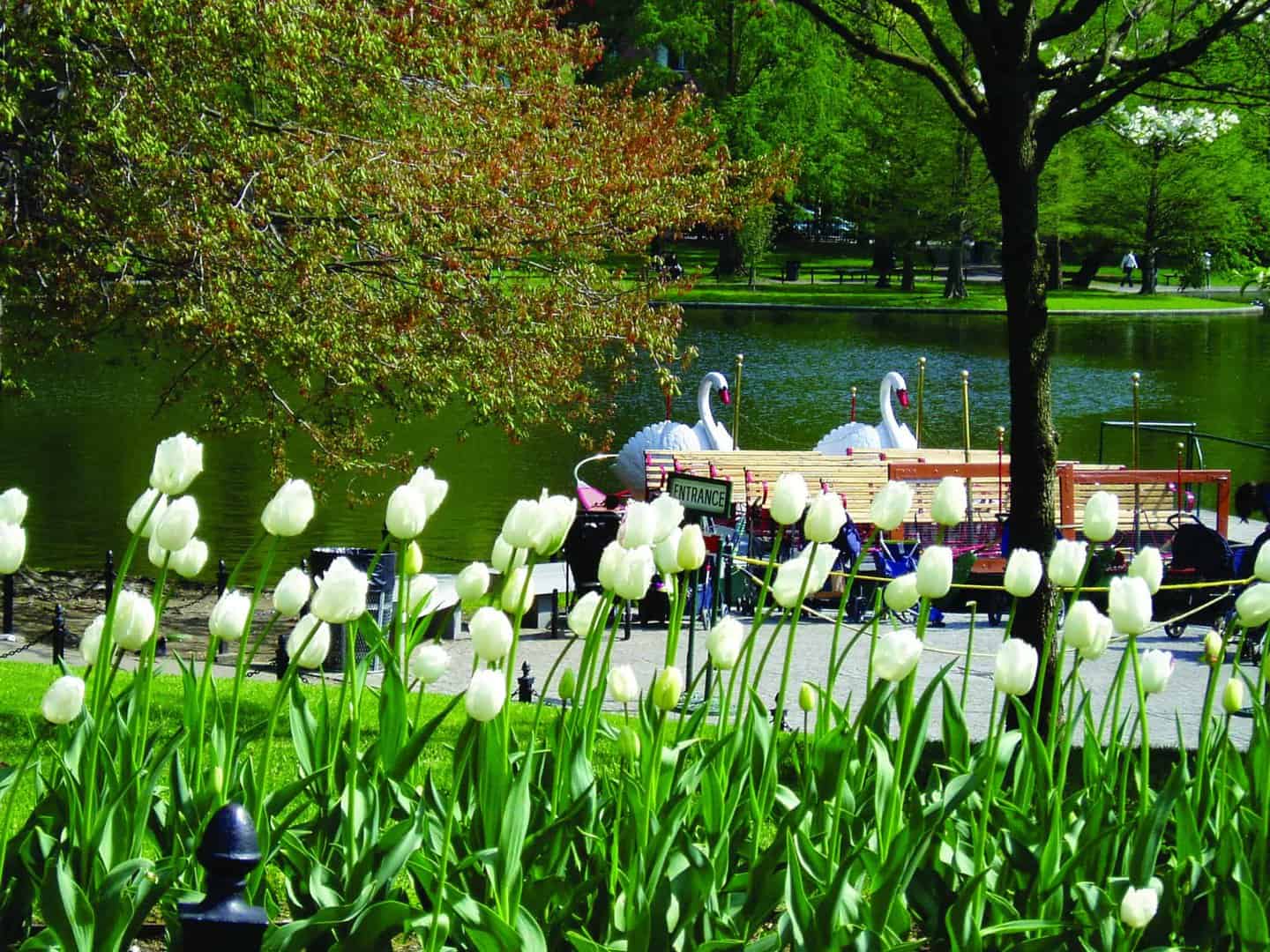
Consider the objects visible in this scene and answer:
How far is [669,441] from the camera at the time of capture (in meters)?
20.6

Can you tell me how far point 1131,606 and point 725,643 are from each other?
834 mm

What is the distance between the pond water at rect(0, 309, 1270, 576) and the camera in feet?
68.5

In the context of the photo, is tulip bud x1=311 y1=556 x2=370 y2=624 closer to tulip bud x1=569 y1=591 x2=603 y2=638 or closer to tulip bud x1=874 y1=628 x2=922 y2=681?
tulip bud x1=569 y1=591 x2=603 y2=638

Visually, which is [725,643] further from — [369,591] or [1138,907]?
[369,591]

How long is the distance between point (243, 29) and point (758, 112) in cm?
4867

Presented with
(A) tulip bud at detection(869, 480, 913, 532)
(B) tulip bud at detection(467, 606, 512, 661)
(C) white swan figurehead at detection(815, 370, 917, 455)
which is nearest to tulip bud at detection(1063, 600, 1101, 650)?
(A) tulip bud at detection(869, 480, 913, 532)

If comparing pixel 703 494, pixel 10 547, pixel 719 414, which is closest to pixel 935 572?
pixel 10 547

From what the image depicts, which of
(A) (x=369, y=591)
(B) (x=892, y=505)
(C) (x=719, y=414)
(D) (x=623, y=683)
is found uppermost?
(B) (x=892, y=505)

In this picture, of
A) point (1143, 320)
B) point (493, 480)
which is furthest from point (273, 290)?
point (1143, 320)

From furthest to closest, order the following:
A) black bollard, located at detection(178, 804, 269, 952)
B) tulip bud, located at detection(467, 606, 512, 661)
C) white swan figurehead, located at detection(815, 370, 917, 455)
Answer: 1. white swan figurehead, located at detection(815, 370, 917, 455)
2. tulip bud, located at detection(467, 606, 512, 661)
3. black bollard, located at detection(178, 804, 269, 952)

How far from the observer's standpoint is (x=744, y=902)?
10.4 feet

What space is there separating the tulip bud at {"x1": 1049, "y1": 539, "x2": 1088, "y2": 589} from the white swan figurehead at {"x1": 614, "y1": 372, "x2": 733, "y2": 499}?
17099mm

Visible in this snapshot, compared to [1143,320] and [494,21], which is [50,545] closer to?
[494,21]

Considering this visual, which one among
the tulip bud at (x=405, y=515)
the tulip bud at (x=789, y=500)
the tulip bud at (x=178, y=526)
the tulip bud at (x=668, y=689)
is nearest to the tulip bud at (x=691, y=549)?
the tulip bud at (x=789, y=500)
